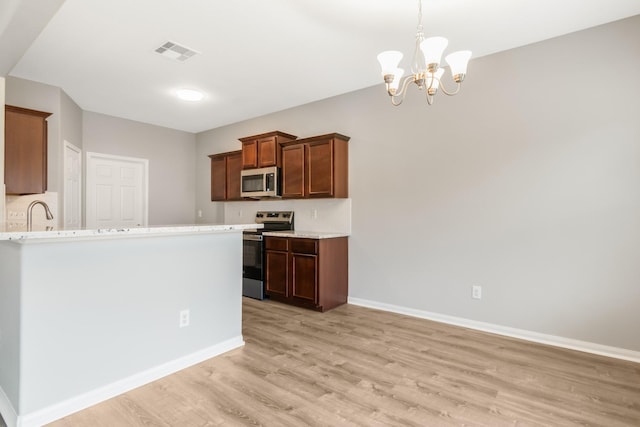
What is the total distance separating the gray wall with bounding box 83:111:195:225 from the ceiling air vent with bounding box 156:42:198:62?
2.60 metres

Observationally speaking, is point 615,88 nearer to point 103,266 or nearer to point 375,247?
point 375,247

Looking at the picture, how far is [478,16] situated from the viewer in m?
2.57

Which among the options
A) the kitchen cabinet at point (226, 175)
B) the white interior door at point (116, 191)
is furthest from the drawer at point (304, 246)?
the white interior door at point (116, 191)

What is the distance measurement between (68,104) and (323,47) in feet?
11.3

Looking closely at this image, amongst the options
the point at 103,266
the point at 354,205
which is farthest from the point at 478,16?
the point at 103,266

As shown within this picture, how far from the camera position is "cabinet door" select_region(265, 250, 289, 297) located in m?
4.16

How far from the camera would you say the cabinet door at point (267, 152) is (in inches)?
181

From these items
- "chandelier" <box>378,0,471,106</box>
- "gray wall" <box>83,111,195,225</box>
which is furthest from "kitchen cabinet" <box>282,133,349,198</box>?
"gray wall" <box>83,111,195,225</box>

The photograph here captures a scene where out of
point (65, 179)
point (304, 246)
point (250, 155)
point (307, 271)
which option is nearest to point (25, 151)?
point (65, 179)

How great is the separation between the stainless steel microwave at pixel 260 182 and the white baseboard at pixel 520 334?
1923 millimetres

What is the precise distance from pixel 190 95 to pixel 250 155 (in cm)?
109

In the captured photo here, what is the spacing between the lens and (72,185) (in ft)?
14.9

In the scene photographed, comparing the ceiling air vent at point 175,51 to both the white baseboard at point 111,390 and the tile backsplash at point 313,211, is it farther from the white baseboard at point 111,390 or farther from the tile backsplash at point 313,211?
the white baseboard at point 111,390

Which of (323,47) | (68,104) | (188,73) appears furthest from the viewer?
(68,104)
